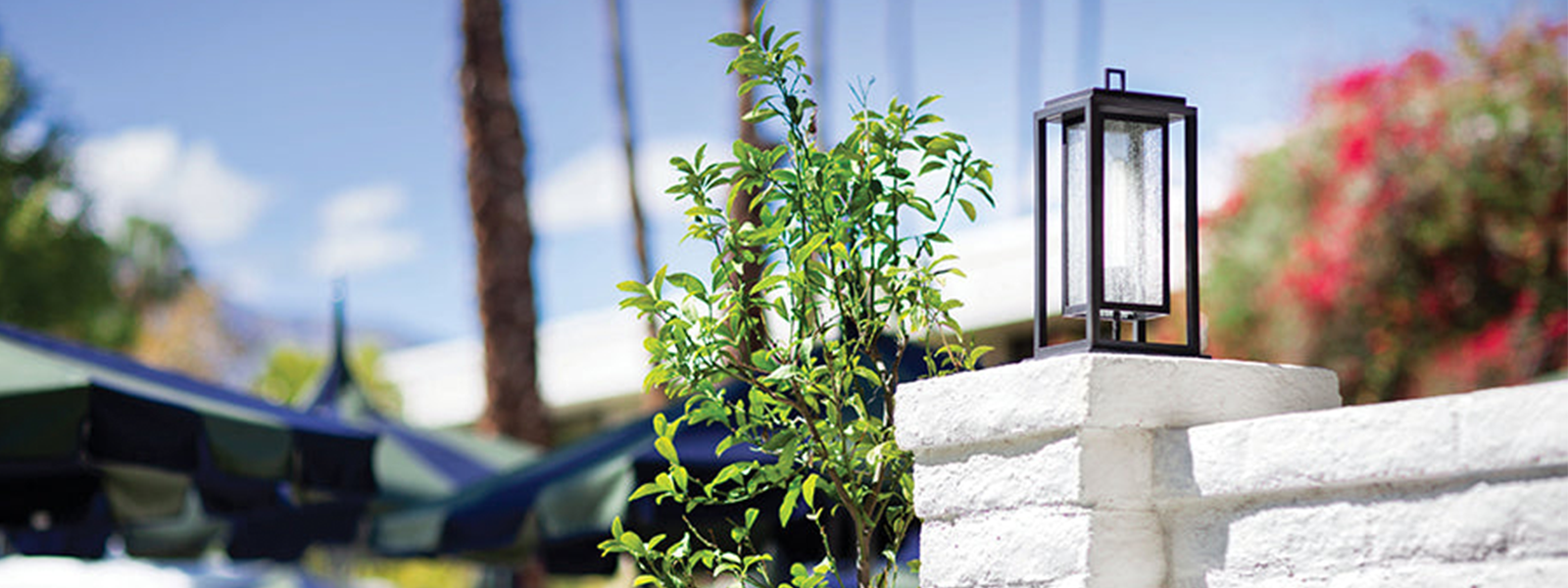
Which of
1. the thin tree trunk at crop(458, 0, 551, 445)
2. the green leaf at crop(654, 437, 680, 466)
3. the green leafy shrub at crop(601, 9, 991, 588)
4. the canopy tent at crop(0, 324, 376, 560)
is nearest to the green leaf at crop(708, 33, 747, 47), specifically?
the green leafy shrub at crop(601, 9, 991, 588)

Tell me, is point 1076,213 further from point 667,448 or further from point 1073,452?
point 667,448

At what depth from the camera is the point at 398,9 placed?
7569 cm

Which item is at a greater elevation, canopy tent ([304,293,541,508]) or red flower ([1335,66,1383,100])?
red flower ([1335,66,1383,100])

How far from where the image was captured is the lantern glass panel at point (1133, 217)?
259 centimetres

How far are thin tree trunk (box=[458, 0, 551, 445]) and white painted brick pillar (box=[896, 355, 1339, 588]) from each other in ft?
26.9

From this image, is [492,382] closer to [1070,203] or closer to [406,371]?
[1070,203]

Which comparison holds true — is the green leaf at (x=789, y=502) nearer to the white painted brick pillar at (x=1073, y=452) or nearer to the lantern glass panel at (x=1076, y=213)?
the white painted brick pillar at (x=1073, y=452)

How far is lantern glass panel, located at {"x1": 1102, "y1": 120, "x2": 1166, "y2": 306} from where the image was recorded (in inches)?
102

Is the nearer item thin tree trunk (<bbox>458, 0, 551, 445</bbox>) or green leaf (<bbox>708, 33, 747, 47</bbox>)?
green leaf (<bbox>708, 33, 747, 47</bbox>)

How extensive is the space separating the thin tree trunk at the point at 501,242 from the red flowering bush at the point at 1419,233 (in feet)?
16.8

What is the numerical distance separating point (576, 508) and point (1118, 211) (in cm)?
343

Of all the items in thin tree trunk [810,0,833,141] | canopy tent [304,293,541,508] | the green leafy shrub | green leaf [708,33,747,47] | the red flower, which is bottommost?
canopy tent [304,293,541,508]

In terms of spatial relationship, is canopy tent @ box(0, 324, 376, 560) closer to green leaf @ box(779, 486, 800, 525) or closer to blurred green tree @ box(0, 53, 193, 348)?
green leaf @ box(779, 486, 800, 525)

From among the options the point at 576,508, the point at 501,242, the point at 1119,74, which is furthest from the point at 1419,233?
the point at 1119,74
